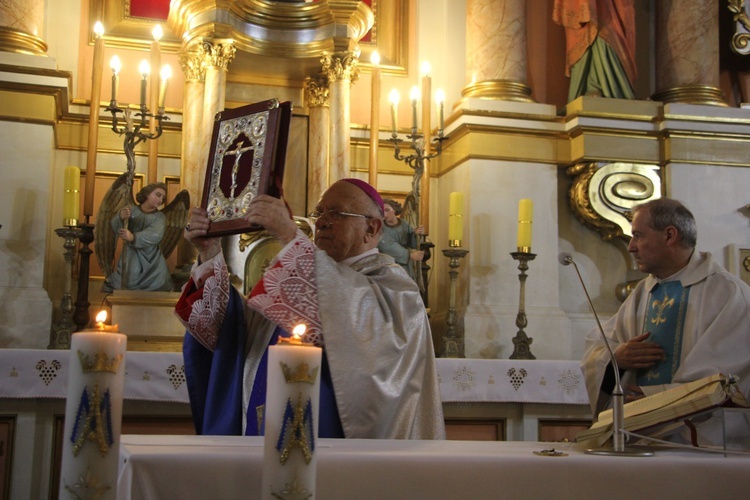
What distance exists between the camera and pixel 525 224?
6219mm

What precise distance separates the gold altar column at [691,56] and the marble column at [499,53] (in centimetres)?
116

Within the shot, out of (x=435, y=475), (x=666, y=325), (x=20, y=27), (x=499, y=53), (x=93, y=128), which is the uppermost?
(x=499, y=53)

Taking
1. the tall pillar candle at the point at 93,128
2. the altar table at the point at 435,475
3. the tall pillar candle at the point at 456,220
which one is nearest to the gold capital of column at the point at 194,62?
the tall pillar candle at the point at 93,128

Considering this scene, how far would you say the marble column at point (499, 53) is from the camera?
7.14 metres

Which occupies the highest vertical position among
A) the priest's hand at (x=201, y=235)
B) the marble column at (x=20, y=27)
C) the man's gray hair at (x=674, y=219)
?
the marble column at (x=20, y=27)

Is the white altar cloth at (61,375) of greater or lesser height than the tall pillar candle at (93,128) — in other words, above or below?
below

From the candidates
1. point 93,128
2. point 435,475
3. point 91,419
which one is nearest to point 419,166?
point 93,128

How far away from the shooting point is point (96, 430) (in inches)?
59.9

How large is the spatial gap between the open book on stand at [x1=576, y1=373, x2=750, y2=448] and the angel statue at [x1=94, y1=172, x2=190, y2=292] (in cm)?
385

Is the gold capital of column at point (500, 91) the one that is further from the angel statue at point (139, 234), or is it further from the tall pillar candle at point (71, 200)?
the tall pillar candle at point (71, 200)

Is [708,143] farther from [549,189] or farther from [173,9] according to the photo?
[173,9]

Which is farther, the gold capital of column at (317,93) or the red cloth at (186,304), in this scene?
the gold capital of column at (317,93)

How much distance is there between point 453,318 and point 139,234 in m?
2.07

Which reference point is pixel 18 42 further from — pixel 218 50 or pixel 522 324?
pixel 522 324
